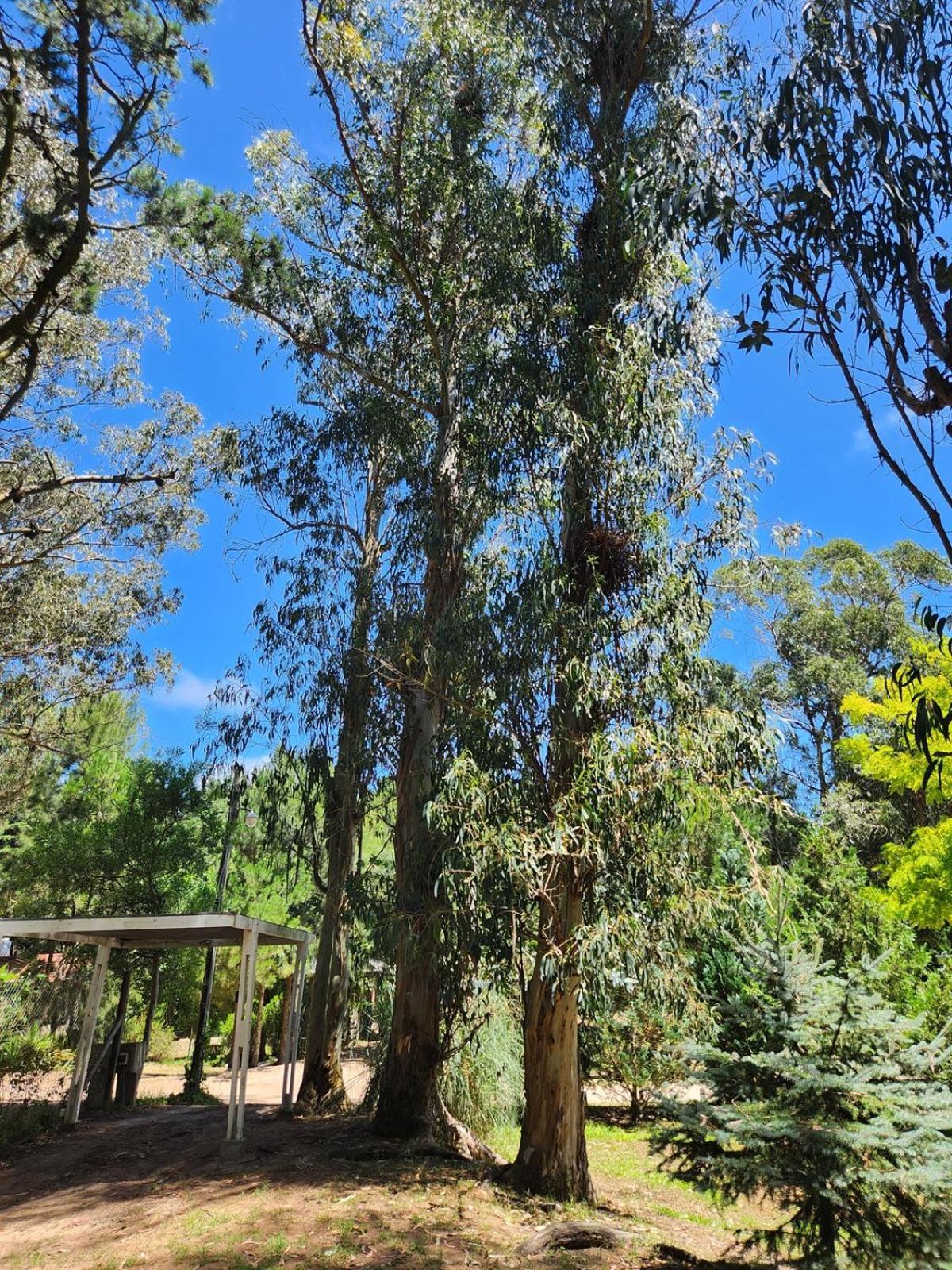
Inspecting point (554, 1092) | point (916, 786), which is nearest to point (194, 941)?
point (554, 1092)

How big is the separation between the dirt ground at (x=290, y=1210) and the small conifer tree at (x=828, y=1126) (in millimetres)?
1085

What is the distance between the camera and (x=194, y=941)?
34.2ft

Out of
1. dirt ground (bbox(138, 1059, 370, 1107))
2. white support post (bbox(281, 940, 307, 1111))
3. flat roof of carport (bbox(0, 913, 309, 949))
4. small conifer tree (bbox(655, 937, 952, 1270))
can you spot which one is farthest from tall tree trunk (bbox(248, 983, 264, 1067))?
small conifer tree (bbox(655, 937, 952, 1270))

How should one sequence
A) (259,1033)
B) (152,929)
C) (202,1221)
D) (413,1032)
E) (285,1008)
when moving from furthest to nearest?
(285,1008) → (259,1033) → (152,929) → (413,1032) → (202,1221)

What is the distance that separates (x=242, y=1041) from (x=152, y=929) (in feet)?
5.23

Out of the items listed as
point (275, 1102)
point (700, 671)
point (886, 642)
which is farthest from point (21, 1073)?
point (886, 642)

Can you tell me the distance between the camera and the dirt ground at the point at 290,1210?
5035 mm

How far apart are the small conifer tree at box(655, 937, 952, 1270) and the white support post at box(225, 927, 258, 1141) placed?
4.15 metres

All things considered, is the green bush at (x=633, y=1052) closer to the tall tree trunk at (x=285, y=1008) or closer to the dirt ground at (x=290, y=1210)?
the dirt ground at (x=290, y=1210)

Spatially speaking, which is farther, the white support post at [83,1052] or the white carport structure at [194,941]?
the white support post at [83,1052]

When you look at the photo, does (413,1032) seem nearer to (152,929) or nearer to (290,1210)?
(290,1210)

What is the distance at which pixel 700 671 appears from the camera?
7.16m

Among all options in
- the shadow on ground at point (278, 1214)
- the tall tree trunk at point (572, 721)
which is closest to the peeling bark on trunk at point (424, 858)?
the shadow on ground at point (278, 1214)

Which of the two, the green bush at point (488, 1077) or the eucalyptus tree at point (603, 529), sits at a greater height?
the eucalyptus tree at point (603, 529)
